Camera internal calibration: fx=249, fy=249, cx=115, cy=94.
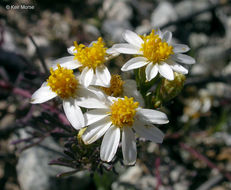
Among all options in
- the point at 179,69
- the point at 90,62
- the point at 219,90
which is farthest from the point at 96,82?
the point at 219,90

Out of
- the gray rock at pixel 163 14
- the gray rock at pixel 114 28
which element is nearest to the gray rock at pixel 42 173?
the gray rock at pixel 114 28

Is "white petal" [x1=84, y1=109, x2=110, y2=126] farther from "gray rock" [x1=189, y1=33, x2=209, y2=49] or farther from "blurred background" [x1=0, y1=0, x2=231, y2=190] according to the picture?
"gray rock" [x1=189, y1=33, x2=209, y2=49]

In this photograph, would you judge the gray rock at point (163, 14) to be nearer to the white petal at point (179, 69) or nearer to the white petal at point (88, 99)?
the white petal at point (179, 69)

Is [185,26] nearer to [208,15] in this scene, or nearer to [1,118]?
[208,15]

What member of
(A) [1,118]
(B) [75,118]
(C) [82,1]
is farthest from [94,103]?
(C) [82,1]

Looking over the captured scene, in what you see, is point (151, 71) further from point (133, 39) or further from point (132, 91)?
point (133, 39)
